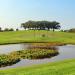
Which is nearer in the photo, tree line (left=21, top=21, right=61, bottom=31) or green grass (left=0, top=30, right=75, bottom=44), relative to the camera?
green grass (left=0, top=30, right=75, bottom=44)

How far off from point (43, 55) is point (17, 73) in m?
22.3

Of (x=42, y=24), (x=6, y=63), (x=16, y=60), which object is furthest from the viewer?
(x=42, y=24)

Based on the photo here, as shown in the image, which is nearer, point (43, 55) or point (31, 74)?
point (31, 74)

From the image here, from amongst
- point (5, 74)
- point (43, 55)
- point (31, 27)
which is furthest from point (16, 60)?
point (31, 27)

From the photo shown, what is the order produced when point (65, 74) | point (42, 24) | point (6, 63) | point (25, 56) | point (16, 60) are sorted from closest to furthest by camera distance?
1. point (65, 74)
2. point (6, 63)
3. point (16, 60)
4. point (25, 56)
5. point (42, 24)

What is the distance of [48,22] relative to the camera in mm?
168875

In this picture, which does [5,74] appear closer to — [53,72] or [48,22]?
[53,72]

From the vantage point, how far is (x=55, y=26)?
552ft

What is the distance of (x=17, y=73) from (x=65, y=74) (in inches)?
165

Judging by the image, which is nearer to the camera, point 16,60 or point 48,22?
point 16,60

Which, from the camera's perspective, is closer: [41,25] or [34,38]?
[34,38]

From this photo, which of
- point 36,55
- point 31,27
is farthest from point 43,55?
point 31,27

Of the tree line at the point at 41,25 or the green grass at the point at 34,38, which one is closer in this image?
the green grass at the point at 34,38

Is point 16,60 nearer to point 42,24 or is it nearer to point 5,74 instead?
point 5,74
